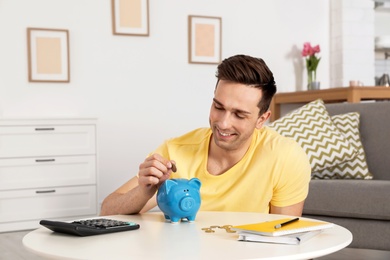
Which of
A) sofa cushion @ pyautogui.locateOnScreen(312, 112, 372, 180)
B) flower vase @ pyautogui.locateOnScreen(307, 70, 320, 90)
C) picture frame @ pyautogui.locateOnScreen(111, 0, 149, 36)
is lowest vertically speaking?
sofa cushion @ pyautogui.locateOnScreen(312, 112, 372, 180)

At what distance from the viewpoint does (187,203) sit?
5.57 feet

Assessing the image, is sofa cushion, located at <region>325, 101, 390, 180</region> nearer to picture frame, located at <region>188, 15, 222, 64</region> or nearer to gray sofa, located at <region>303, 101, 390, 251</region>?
gray sofa, located at <region>303, 101, 390, 251</region>

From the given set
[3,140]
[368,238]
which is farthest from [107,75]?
[368,238]

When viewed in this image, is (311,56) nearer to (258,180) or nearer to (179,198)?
(258,180)

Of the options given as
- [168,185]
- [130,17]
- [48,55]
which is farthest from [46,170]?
[168,185]

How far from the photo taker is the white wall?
489 cm

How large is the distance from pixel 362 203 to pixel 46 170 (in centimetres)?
234

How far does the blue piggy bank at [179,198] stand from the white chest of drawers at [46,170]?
286 cm

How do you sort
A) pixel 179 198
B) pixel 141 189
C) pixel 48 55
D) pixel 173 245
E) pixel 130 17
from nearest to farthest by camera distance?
pixel 173 245 → pixel 179 198 → pixel 141 189 → pixel 48 55 → pixel 130 17

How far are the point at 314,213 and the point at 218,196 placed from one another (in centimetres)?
137

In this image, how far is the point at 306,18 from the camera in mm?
6074

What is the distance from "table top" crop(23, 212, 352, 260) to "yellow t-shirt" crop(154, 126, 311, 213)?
0.27 meters

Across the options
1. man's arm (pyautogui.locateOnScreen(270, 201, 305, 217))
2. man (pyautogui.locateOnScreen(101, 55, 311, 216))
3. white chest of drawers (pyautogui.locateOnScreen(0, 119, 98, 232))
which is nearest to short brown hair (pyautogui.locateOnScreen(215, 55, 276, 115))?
man (pyautogui.locateOnScreen(101, 55, 311, 216))

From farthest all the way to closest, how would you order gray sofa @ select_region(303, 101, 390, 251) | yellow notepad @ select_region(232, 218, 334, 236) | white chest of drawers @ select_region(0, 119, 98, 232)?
white chest of drawers @ select_region(0, 119, 98, 232), gray sofa @ select_region(303, 101, 390, 251), yellow notepad @ select_region(232, 218, 334, 236)
